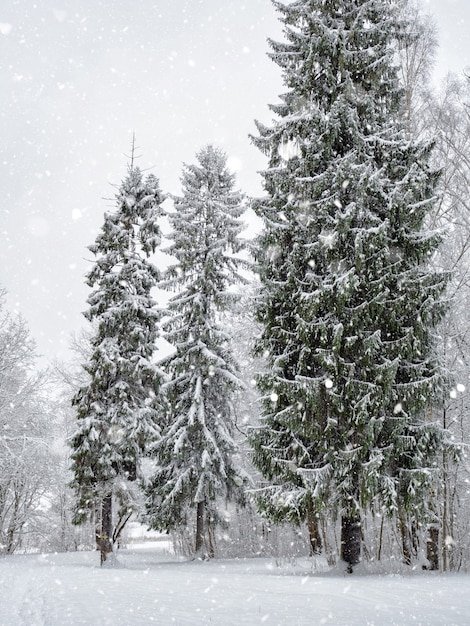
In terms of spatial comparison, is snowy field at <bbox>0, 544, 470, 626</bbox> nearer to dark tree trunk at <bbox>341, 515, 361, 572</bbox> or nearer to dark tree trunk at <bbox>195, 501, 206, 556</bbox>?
dark tree trunk at <bbox>341, 515, 361, 572</bbox>

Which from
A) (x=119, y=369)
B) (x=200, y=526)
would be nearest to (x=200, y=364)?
(x=119, y=369)

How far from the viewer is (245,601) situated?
7750 millimetres

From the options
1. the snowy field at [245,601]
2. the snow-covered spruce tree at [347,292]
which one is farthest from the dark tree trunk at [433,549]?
the snow-covered spruce tree at [347,292]

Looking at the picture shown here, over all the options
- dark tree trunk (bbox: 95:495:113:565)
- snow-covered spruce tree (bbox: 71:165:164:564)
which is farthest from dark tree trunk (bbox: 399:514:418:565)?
dark tree trunk (bbox: 95:495:113:565)

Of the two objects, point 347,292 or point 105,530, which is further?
point 105,530

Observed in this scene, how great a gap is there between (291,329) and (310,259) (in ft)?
5.61

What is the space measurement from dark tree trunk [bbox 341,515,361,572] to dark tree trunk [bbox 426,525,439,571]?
1.94 meters

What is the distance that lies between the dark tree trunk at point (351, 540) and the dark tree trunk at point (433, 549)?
6.35 ft

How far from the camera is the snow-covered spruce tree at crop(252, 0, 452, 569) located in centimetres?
1062

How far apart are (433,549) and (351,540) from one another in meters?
2.37

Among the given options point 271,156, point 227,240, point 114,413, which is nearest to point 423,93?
point 271,156

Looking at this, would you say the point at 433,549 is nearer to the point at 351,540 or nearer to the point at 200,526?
the point at 351,540

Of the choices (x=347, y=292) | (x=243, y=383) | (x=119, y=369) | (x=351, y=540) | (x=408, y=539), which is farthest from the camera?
(x=243, y=383)

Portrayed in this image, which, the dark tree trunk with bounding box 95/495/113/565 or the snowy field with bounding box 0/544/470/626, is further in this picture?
the dark tree trunk with bounding box 95/495/113/565
